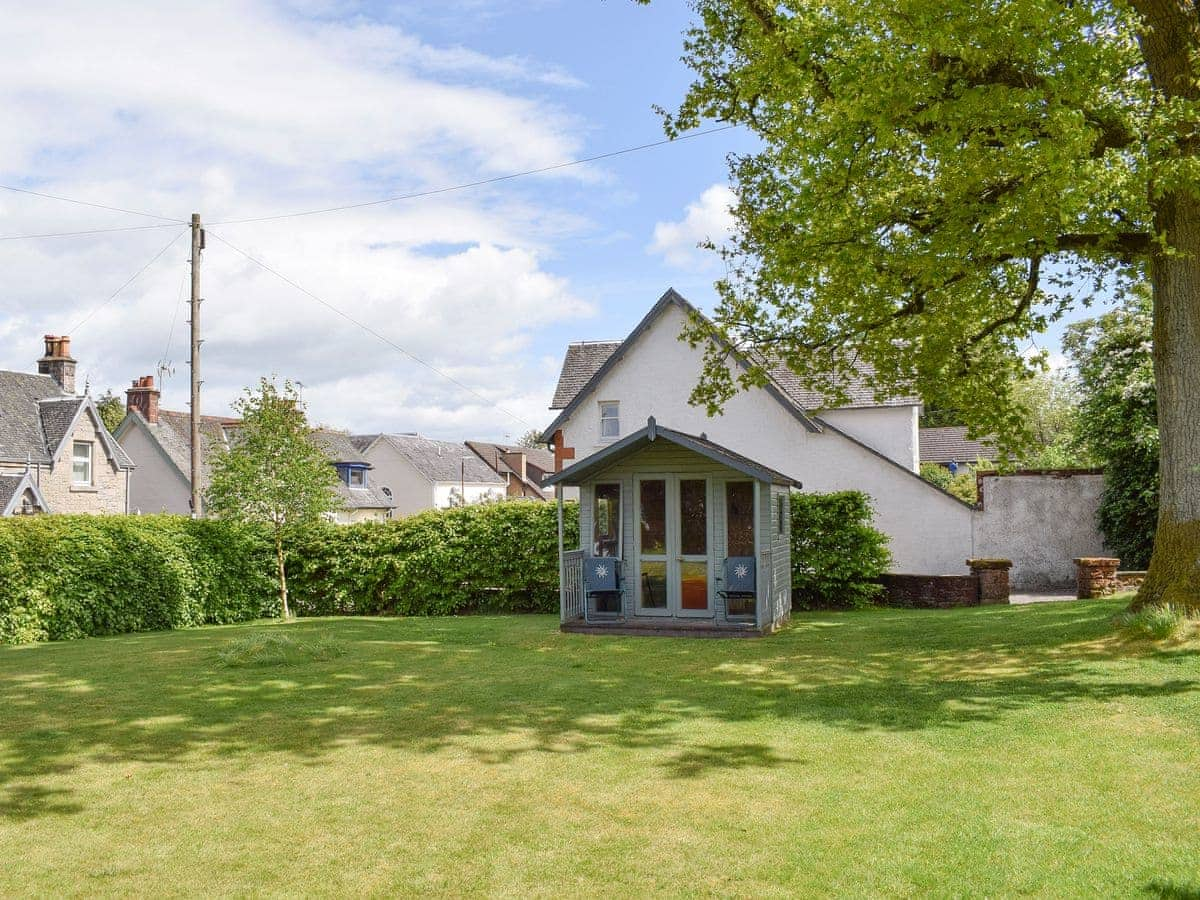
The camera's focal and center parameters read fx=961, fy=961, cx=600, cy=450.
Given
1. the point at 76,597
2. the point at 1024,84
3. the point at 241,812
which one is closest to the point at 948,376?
the point at 1024,84

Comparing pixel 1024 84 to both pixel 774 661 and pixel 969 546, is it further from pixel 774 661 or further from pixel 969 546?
pixel 969 546

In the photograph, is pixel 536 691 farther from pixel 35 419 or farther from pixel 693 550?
pixel 35 419

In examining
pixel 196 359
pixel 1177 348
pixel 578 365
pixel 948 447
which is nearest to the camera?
pixel 1177 348

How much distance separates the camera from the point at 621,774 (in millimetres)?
7523

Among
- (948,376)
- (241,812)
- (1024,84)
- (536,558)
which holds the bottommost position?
(241,812)

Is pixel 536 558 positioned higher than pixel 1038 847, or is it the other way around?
pixel 536 558

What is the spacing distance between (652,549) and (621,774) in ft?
33.2

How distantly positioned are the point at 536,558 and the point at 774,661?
868cm

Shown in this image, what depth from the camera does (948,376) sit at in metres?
16.3

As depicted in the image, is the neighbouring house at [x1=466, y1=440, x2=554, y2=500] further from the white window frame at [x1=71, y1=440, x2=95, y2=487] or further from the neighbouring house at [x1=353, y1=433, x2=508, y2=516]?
the white window frame at [x1=71, y1=440, x2=95, y2=487]

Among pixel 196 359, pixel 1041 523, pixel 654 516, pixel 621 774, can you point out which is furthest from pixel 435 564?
pixel 1041 523

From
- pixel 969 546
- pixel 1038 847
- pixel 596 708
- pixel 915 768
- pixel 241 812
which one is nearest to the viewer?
pixel 1038 847

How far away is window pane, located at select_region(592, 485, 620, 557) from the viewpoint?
17797mm

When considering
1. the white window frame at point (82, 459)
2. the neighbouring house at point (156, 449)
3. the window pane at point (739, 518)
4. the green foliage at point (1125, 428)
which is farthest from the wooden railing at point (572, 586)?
the white window frame at point (82, 459)
